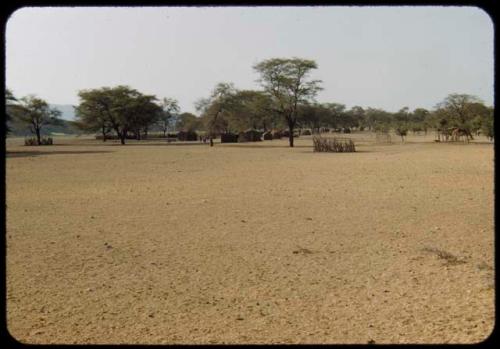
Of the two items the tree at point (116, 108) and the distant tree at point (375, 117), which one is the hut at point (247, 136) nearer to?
the tree at point (116, 108)

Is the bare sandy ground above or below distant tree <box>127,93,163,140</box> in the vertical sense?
below

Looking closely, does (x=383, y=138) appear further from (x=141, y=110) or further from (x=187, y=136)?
(x=141, y=110)

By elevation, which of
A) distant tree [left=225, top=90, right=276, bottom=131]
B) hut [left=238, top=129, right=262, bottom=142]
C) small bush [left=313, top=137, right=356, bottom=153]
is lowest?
small bush [left=313, top=137, right=356, bottom=153]

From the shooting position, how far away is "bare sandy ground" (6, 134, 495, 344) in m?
3.97

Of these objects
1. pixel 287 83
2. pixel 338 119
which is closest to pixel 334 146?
pixel 287 83

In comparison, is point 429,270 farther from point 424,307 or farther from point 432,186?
point 432,186

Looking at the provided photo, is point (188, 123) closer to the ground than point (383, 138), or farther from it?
farther from it

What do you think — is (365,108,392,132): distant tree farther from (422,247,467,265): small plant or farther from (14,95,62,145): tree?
(422,247,467,265): small plant

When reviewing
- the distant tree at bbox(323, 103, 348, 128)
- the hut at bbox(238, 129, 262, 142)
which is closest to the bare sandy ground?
the hut at bbox(238, 129, 262, 142)

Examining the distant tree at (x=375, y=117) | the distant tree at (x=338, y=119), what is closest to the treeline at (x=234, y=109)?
the distant tree at (x=338, y=119)

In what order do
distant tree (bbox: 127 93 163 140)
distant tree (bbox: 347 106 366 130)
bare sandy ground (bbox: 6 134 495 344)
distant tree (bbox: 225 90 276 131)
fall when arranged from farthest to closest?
distant tree (bbox: 347 106 366 130), distant tree (bbox: 127 93 163 140), distant tree (bbox: 225 90 276 131), bare sandy ground (bbox: 6 134 495 344)

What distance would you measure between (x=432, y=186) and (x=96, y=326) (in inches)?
443

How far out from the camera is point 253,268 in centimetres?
573

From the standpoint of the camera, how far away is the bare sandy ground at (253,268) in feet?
13.0
